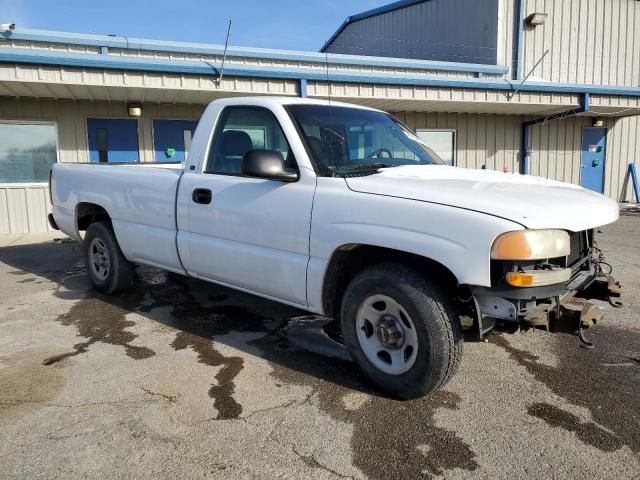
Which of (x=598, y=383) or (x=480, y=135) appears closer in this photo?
(x=598, y=383)

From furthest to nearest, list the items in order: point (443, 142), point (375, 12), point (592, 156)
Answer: point (375, 12) → point (592, 156) → point (443, 142)

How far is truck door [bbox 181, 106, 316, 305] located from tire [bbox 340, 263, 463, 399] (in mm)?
472

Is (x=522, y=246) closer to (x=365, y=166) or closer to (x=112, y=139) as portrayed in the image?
(x=365, y=166)

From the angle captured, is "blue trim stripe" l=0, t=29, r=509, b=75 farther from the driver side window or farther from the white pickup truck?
the driver side window

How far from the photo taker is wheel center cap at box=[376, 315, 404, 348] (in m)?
3.14

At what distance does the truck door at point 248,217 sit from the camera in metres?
3.53

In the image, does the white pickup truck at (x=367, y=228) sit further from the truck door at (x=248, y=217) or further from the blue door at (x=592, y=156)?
the blue door at (x=592, y=156)

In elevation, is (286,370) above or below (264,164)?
below

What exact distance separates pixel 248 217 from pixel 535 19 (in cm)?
1412

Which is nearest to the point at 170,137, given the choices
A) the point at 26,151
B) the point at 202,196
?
the point at 26,151

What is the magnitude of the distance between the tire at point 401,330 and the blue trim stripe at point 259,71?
742 centimetres

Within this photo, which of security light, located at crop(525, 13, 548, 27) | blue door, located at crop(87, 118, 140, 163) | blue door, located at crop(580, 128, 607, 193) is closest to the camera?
blue door, located at crop(87, 118, 140, 163)

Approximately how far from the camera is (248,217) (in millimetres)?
3799

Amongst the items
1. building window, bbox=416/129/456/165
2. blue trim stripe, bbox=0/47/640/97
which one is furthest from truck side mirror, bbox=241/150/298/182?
building window, bbox=416/129/456/165
